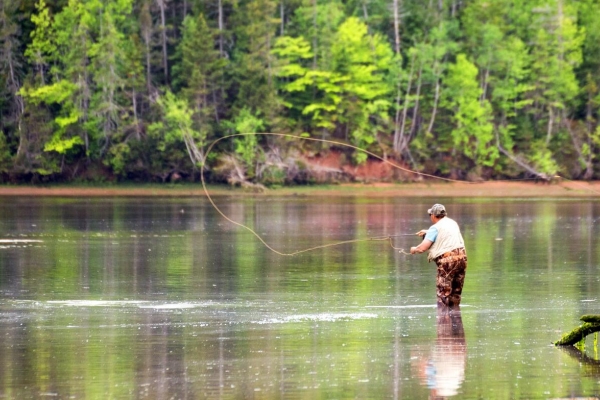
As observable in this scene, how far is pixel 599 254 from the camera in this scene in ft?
89.4

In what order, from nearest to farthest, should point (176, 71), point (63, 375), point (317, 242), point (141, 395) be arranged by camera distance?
point (141, 395)
point (63, 375)
point (317, 242)
point (176, 71)

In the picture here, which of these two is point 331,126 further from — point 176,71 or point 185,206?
point 185,206

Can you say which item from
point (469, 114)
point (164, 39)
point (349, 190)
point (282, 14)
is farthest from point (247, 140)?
point (469, 114)

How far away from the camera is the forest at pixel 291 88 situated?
6719 centimetres

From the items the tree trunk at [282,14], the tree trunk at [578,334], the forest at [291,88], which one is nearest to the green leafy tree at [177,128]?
the forest at [291,88]

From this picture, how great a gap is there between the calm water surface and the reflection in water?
0.07 feet

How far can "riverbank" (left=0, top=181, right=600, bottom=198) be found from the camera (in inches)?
2525

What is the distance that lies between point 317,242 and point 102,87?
126ft

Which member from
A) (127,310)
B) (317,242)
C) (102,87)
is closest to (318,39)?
(102,87)

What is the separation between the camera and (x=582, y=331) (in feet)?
45.4

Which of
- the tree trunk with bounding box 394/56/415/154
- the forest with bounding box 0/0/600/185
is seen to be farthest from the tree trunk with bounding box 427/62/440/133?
the tree trunk with bounding box 394/56/415/154

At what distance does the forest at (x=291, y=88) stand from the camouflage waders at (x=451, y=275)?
48.6 m

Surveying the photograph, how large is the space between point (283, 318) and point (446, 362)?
3.74 m

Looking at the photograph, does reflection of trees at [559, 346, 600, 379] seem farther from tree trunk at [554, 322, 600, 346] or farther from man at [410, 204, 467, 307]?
man at [410, 204, 467, 307]
